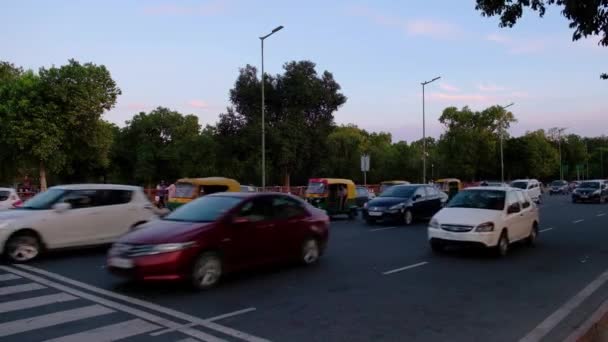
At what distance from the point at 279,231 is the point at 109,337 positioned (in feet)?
14.3

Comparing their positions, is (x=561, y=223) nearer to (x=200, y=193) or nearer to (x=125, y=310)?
(x=200, y=193)

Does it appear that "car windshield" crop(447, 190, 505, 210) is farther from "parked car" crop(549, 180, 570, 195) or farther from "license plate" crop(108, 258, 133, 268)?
"parked car" crop(549, 180, 570, 195)

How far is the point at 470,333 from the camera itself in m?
6.18

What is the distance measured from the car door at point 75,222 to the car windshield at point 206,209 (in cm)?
342

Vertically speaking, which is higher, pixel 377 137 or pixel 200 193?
pixel 377 137

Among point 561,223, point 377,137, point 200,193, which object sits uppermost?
point 377,137

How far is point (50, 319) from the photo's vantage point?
673 cm

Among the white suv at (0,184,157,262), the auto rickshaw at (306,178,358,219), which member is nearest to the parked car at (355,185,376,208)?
the auto rickshaw at (306,178,358,219)

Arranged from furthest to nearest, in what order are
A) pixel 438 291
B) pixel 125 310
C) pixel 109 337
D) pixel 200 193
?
pixel 200 193
pixel 438 291
pixel 125 310
pixel 109 337

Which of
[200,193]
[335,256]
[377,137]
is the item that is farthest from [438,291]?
[377,137]

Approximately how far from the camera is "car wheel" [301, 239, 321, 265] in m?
10.6

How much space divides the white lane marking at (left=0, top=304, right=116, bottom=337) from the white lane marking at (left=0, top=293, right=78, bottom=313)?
66 centimetres

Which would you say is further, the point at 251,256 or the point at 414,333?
the point at 251,256

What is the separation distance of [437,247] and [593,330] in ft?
23.4
